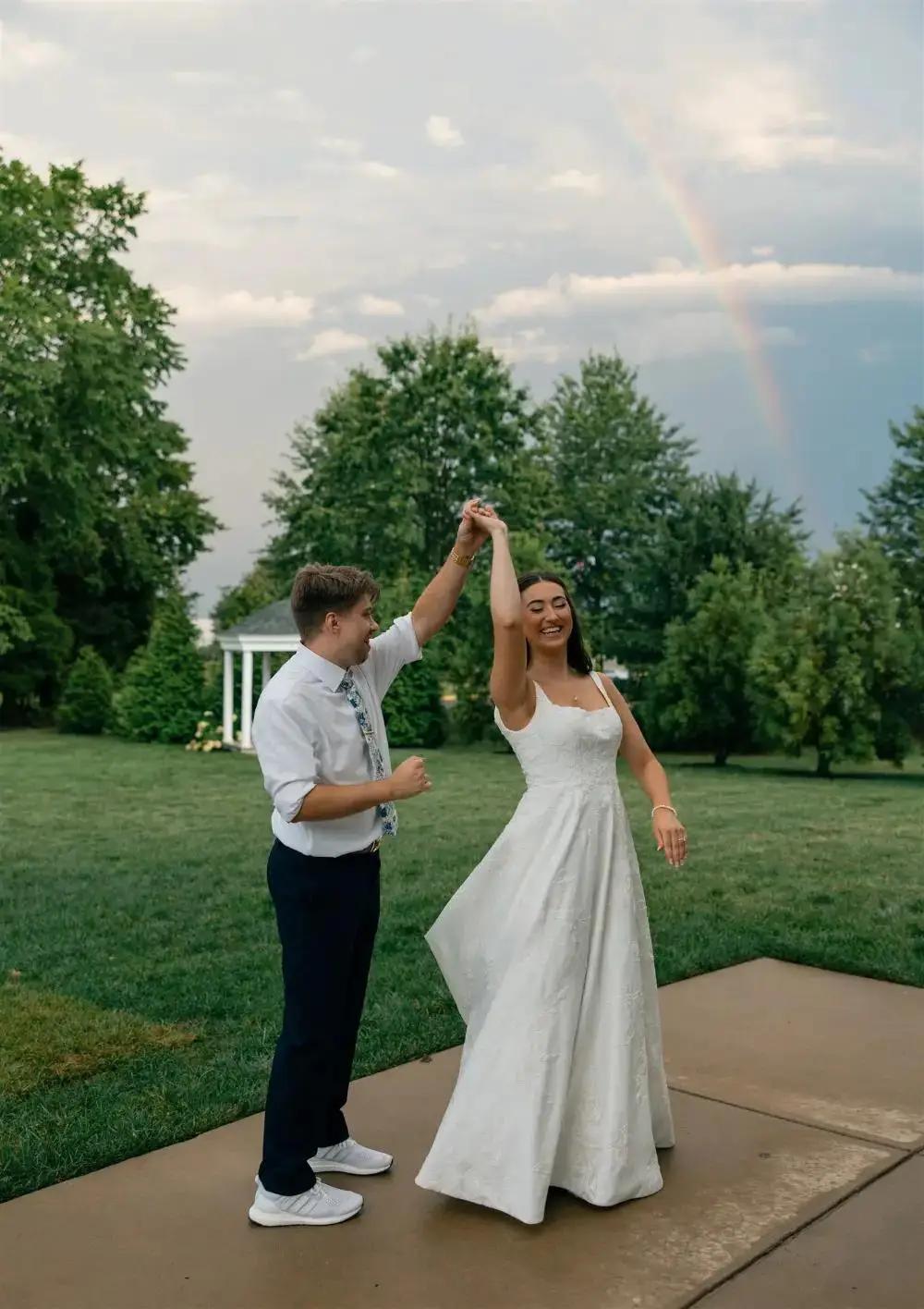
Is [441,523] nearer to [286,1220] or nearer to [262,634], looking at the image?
[262,634]

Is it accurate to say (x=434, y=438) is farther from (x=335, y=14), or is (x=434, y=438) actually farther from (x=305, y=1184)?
(x=305, y=1184)

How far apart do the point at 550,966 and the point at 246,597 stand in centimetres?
4988

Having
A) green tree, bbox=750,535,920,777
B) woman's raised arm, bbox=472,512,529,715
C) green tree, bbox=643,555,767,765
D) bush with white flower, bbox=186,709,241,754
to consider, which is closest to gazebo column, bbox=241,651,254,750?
bush with white flower, bbox=186,709,241,754

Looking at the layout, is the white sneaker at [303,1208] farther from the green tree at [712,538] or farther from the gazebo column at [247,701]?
the green tree at [712,538]

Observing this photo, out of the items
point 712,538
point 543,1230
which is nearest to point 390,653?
point 543,1230

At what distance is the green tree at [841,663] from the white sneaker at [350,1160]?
54.5 feet

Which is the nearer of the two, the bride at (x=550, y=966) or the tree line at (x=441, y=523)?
the bride at (x=550, y=966)

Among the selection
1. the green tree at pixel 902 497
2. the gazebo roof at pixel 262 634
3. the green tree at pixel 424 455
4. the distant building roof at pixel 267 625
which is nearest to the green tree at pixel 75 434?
the green tree at pixel 424 455

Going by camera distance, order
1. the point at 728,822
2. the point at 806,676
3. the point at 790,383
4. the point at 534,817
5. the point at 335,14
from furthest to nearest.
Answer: the point at 790,383, the point at 335,14, the point at 806,676, the point at 728,822, the point at 534,817

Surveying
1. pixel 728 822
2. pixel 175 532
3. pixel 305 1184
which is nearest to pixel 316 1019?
pixel 305 1184

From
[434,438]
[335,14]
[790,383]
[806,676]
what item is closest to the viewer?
[806,676]

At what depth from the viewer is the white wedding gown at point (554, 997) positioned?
12.2ft

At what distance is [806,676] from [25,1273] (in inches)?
700

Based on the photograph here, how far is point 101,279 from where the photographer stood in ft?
120
